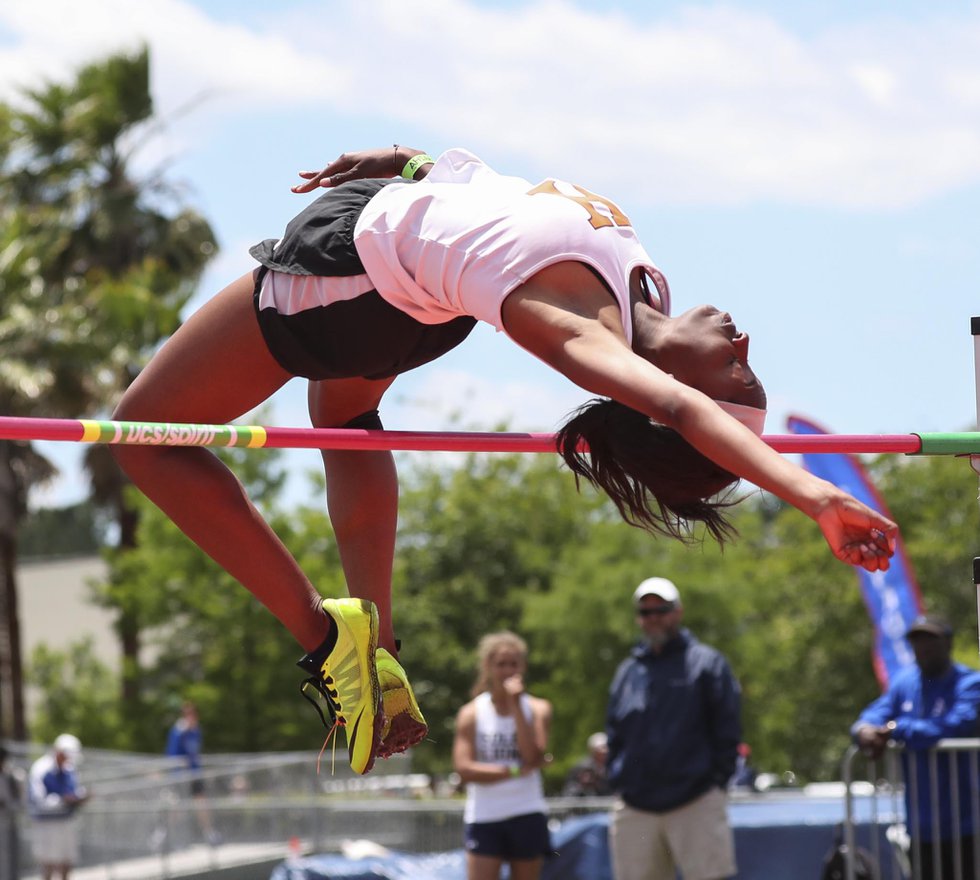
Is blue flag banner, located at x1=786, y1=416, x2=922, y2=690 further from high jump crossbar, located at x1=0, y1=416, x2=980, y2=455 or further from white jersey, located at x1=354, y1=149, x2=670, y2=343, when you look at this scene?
white jersey, located at x1=354, y1=149, x2=670, y2=343

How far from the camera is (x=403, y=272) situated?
307 cm

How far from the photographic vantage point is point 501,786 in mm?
7238

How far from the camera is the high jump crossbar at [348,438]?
3148 mm

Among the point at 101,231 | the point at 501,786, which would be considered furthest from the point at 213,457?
the point at 101,231

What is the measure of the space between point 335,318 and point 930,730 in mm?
4078

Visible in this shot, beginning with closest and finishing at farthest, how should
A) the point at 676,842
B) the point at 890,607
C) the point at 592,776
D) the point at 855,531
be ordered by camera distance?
the point at 855,531 < the point at 676,842 < the point at 592,776 < the point at 890,607

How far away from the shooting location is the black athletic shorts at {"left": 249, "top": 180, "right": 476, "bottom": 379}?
3203mm

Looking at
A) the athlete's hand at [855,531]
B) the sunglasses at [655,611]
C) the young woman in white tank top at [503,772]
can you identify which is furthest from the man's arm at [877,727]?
the athlete's hand at [855,531]

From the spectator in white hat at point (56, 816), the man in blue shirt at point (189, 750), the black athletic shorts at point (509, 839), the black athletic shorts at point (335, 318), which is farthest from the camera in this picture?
the man in blue shirt at point (189, 750)

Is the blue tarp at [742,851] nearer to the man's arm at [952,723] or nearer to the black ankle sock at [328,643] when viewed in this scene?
the man's arm at [952,723]

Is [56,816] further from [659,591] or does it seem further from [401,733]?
[401,733]

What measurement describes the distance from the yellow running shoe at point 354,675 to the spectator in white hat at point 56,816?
31.4 feet

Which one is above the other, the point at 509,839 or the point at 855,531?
the point at 855,531

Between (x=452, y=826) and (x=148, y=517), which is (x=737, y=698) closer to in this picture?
(x=452, y=826)
